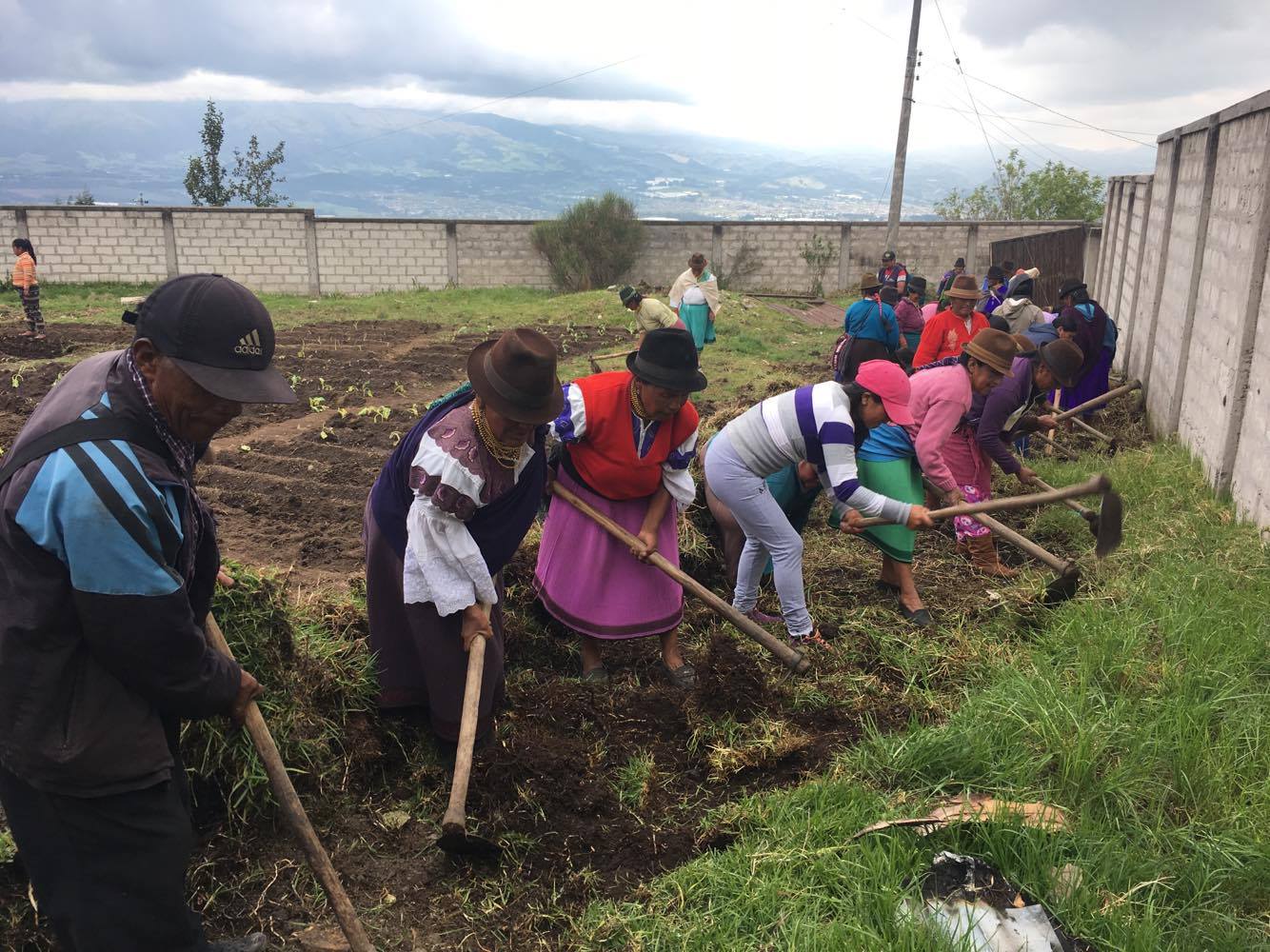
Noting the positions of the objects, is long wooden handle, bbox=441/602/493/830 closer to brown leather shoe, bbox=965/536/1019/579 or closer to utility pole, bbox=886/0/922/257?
brown leather shoe, bbox=965/536/1019/579

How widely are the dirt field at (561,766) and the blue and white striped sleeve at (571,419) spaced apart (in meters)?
1.04

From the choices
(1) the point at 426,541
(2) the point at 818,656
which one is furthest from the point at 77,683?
(2) the point at 818,656

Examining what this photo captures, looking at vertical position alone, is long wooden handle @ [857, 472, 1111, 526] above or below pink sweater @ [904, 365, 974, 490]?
below

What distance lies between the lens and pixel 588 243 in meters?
22.8

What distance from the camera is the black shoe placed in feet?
8.16

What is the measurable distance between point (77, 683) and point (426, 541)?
1.26 meters

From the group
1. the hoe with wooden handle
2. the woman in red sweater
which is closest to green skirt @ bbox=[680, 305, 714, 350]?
the woman in red sweater

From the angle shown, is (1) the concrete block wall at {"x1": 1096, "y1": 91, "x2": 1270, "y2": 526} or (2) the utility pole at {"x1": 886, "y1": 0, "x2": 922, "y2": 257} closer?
(1) the concrete block wall at {"x1": 1096, "y1": 91, "x2": 1270, "y2": 526}

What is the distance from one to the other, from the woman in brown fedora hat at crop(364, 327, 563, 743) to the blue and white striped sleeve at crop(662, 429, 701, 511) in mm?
788

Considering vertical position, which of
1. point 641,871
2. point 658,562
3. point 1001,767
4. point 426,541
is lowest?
point 641,871

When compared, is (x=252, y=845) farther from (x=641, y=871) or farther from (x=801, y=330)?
(x=801, y=330)

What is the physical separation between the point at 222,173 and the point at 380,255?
924 inches

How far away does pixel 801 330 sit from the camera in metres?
16.9

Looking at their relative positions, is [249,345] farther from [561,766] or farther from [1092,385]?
[1092,385]
